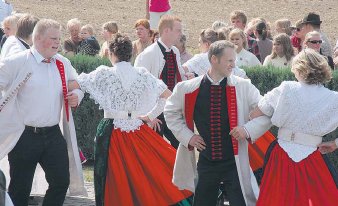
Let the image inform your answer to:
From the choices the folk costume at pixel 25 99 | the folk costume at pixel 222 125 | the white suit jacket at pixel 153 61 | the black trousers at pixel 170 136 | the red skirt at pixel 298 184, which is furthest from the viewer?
the black trousers at pixel 170 136

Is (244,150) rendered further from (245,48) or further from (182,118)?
(245,48)

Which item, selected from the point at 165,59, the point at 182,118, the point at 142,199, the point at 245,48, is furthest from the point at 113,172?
the point at 245,48

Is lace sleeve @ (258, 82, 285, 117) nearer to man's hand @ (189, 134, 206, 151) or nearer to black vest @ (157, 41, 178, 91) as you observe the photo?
man's hand @ (189, 134, 206, 151)

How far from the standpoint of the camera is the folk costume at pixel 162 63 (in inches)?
419

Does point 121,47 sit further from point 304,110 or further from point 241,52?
point 241,52

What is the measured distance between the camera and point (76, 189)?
369 inches

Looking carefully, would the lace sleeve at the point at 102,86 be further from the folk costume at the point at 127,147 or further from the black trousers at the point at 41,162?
the black trousers at the point at 41,162

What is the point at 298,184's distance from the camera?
7.72 metres

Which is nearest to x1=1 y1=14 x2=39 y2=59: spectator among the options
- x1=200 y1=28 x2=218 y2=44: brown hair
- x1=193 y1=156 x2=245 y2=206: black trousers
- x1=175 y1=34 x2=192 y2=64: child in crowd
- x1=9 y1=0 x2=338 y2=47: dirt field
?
x1=193 y1=156 x2=245 y2=206: black trousers

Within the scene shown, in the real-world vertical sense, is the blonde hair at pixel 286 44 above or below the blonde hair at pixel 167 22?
below

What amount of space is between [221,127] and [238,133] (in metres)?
0.21

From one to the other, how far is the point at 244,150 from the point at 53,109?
1.68 m

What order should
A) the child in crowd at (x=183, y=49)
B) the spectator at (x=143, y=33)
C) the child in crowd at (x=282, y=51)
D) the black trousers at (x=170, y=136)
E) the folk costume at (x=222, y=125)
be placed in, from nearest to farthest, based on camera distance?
the folk costume at (x=222, y=125) < the black trousers at (x=170, y=136) < the child in crowd at (x=282, y=51) < the child in crowd at (x=183, y=49) < the spectator at (x=143, y=33)

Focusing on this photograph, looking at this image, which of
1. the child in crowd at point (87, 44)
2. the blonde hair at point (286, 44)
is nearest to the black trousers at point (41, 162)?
the blonde hair at point (286, 44)
